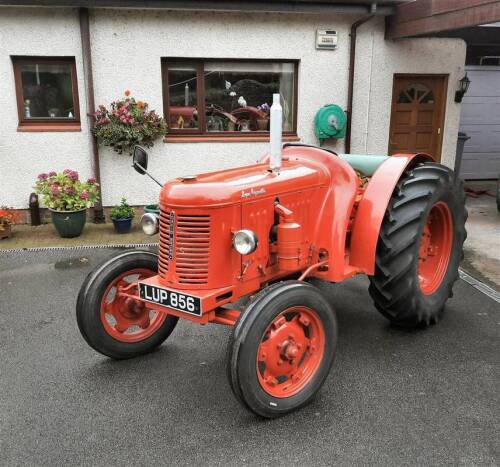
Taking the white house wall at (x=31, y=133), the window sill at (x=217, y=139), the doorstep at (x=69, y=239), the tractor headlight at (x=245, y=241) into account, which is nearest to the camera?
the tractor headlight at (x=245, y=241)

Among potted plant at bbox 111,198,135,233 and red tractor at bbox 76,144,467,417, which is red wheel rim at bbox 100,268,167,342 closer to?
red tractor at bbox 76,144,467,417

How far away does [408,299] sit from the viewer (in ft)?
11.9

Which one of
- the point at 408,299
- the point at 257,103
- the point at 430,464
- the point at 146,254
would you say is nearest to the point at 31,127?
the point at 257,103

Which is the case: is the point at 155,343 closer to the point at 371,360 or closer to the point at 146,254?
the point at 146,254

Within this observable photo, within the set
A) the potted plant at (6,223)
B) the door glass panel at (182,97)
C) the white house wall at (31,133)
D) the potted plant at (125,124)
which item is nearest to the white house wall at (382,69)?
the door glass panel at (182,97)

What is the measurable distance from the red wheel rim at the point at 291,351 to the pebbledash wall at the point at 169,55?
5.02m

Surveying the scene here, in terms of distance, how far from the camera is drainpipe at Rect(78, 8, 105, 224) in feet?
22.5

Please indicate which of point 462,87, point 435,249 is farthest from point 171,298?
point 462,87

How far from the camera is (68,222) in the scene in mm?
6719

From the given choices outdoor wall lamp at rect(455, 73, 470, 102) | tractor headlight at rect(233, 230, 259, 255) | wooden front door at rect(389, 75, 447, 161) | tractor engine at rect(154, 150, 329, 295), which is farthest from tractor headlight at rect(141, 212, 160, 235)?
outdoor wall lamp at rect(455, 73, 470, 102)

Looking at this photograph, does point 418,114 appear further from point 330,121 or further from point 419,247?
point 419,247

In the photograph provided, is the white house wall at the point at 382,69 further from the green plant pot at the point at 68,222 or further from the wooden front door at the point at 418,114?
the green plant pot at the point at 68,222

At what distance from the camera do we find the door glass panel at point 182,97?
7.43 m

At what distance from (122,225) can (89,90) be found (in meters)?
1.94
